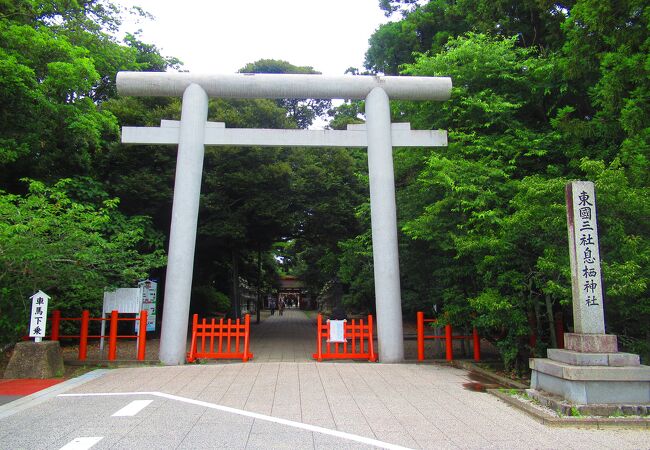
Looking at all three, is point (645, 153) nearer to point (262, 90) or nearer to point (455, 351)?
point (455, 351)

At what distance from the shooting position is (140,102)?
1688cm

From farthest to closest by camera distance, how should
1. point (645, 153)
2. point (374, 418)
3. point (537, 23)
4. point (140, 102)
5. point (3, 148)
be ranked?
point (140, 102) < point (537, 23) < point (3, 148) < point (645, 153) < point (374, 418)

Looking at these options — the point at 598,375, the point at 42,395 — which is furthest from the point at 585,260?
the point at 42,395

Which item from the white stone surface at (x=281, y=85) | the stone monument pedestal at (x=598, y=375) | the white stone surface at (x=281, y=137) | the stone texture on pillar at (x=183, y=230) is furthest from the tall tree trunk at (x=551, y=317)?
the stone texture on pillar at (x=183, y=230)

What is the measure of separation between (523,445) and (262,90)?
33.3 ft

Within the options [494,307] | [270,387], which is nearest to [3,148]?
[270,387]

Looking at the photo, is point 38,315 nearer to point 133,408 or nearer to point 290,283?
point 133,408

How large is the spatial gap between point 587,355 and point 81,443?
6.59 meters

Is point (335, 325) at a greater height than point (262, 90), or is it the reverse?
point (262, 90)

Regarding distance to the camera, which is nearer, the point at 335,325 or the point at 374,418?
the point at 374,418

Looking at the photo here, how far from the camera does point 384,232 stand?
38.1 ft

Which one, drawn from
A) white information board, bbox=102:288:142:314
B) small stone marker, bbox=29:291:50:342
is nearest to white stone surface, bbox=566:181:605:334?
small stone marker, bbox=29:291:50:342

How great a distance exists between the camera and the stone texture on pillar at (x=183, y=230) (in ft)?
35.7

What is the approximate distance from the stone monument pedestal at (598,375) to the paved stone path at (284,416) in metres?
0.62
